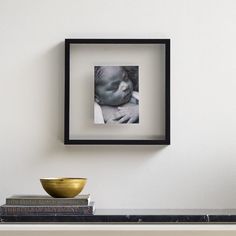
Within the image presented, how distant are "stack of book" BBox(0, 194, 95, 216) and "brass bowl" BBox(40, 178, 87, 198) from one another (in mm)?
45

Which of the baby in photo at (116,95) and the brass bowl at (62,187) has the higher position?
the baby in photo at (116,95)

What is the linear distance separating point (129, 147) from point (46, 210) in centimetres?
44

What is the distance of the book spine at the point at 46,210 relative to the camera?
5.98 ft

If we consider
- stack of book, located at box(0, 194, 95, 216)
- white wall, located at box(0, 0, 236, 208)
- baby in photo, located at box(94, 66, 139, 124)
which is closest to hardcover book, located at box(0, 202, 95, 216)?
stack of book, located at box(0, 194, 95, 216)

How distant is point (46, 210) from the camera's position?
5.99 feet

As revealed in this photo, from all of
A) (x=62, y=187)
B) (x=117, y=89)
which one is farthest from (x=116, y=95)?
(x=62, y=187)

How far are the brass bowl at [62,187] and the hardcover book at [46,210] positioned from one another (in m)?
0.07

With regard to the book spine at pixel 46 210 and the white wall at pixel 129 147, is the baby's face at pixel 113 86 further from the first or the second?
the book spine at pixel 46 210

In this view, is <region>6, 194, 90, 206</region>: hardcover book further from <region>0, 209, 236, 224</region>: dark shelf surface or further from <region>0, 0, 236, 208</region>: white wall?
<region>0, 0, 236, 208</region>: white wall

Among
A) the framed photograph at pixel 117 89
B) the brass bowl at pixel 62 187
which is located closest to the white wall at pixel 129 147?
the framed photograph at pixel 117 89

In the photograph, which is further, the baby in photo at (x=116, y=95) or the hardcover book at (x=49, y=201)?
the baby in photo at (x=116, y=95)

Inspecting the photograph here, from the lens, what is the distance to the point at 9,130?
2141 millimetres

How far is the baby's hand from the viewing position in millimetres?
2125

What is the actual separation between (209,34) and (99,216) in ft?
2.64
